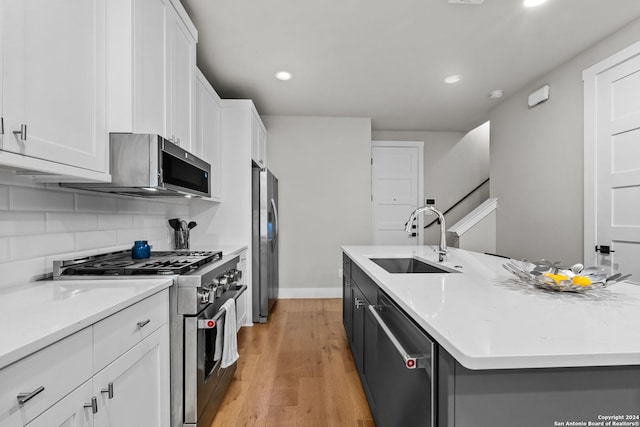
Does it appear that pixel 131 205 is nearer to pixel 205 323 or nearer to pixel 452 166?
pixel 205 323

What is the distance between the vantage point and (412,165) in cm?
524

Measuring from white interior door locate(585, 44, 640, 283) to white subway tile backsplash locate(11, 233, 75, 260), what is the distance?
152 inches

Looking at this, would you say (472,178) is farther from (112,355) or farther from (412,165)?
(112,355)

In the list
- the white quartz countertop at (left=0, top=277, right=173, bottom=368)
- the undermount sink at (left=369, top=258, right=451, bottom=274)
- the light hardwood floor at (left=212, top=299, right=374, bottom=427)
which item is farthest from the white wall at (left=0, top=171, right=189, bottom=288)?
the undermount sink at (left=369, top=258, right=451, bottom=274)

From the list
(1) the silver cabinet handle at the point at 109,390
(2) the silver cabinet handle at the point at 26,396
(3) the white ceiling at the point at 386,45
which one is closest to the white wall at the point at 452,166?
(3) the white ceiling at the point at 386,45

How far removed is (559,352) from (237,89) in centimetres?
373

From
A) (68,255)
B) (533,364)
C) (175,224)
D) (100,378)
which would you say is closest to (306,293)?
(175,224)

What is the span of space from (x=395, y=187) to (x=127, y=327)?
464cm

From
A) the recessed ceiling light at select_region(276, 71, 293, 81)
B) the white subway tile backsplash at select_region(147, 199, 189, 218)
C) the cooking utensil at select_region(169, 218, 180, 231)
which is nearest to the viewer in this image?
the white subway tile backsplash at select_region(147, 199, 189, 218)

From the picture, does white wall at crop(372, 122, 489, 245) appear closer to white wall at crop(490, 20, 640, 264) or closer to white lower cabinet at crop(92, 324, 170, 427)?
white wall at crop(490, 20, 640, 264)

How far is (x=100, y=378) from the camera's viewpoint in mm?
951

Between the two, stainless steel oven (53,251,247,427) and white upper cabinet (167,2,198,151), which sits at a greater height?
white upper cabinet (167,2,198,151)

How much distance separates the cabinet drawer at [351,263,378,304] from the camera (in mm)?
1556

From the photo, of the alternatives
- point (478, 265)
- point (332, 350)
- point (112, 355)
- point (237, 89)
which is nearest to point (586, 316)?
point (478, 265)
